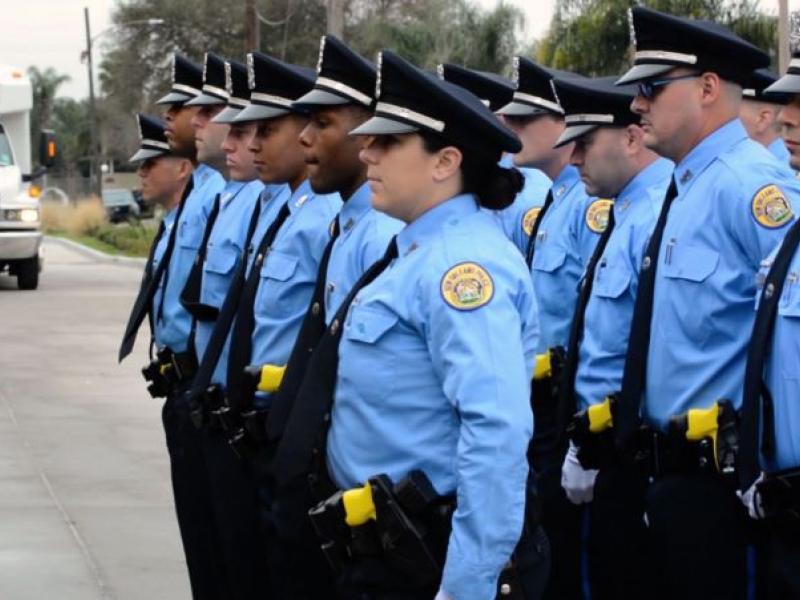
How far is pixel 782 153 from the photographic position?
23.6 feet

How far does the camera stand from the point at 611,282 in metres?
5.39

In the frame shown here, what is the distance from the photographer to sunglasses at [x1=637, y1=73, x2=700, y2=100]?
491 centimetres

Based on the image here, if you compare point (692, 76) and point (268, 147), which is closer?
point (692, 76)

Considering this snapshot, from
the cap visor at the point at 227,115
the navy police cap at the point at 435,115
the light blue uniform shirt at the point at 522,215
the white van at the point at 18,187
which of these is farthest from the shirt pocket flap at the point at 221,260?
the white van at the point at 18,187

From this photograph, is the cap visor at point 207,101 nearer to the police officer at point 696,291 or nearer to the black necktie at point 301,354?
the black necktie at point 301,354

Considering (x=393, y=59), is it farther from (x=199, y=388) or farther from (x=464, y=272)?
(x=199, y=388)

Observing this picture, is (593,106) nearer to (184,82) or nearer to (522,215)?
(522,215)

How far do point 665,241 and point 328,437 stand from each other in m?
1.22

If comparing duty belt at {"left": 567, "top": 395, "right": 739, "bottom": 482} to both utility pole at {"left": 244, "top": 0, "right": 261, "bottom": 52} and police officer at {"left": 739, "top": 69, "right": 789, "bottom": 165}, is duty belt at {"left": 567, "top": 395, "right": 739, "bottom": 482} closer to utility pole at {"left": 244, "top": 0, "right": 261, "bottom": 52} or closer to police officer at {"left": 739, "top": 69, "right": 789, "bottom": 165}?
police officer at {"left": 739, "top": 69, "right": 789, "bottom": 165}

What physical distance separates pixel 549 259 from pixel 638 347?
5.17ft

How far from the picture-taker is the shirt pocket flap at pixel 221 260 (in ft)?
20.9

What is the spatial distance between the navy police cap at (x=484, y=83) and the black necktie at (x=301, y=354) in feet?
8.22

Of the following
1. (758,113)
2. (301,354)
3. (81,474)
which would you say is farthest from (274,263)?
(81,474)

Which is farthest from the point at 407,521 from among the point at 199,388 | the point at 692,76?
the point at 199,388
